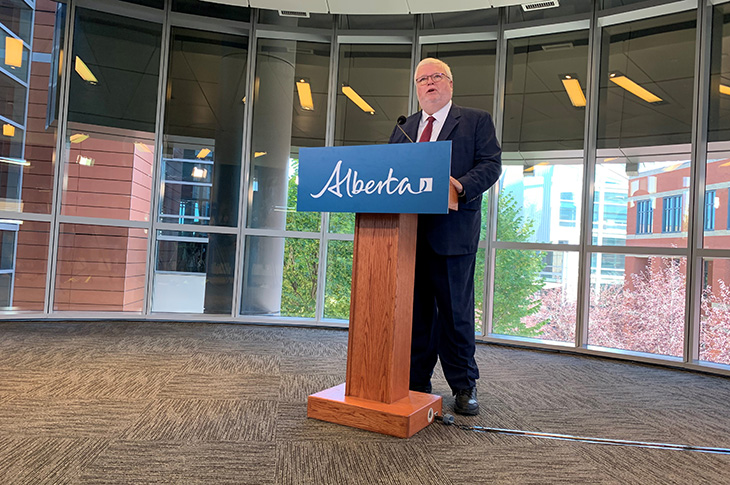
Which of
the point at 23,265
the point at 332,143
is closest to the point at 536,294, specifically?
the point at 332,143

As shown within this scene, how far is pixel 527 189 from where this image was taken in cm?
504

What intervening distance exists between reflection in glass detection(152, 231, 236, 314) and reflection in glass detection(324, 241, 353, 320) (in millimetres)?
967

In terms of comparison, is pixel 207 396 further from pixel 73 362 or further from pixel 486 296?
pixel 486 296

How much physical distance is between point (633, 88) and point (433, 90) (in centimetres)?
295

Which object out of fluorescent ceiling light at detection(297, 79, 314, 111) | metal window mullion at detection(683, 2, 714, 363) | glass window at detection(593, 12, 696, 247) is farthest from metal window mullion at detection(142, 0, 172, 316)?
metal window mullion at detection(683, 2, 714, 363)

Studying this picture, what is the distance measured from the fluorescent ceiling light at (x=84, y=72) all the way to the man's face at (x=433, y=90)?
4.03 meters

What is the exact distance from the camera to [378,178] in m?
2.13

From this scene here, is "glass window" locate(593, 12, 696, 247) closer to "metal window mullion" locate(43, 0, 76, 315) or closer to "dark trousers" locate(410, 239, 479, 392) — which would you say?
"dark trousers" locate(410, 239, 479, 392)

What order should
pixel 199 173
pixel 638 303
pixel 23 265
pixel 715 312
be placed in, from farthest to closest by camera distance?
pixel 199 173 → pixel 23 265 → pixel 638 303 → pixel 715 312

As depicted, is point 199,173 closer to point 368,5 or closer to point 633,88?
point 368,5

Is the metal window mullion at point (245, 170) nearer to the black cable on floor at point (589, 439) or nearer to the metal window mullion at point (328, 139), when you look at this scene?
the metal window mullion at point (328, 139)

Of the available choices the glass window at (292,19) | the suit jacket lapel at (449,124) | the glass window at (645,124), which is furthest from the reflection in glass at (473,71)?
the suit jacket lapel at (449,124)

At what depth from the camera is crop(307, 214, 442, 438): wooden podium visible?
222 centimetres

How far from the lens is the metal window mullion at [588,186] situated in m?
4.70
